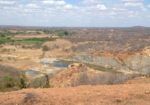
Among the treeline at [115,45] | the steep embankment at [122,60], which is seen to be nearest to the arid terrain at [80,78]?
the steep embankment at [122,60]

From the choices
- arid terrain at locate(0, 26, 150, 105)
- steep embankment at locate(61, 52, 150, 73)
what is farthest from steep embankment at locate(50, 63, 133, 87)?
steep embankment at locate(61, 52, 150, 73)

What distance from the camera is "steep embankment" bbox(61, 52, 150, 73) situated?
24.0m

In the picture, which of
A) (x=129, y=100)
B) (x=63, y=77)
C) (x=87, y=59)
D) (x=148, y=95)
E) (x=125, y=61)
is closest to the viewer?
(x=129, y=100)

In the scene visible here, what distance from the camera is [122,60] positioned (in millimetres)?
27078

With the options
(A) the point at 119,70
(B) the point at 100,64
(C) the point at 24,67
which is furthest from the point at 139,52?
(C) the point at 24,67

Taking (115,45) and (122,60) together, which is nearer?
(122,60)

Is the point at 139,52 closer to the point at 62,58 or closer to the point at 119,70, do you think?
the point at 119,70

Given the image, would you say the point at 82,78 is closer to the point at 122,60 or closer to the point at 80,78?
the point at 80,78

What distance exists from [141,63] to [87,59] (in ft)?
36.0

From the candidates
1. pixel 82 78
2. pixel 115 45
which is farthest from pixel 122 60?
pixel 82 78

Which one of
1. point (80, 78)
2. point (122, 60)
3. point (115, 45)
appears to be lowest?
point (122, 60)

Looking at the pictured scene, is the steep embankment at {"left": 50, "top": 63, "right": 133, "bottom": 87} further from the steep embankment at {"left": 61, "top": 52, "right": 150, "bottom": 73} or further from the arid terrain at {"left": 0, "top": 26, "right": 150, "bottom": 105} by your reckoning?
the steep embankment at {"left": 61, "top": 52, "right": 150, "bottom": 73}

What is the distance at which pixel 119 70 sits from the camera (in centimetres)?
2559

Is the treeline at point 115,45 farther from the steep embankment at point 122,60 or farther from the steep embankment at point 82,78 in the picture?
the steep embankment at point 82,78
